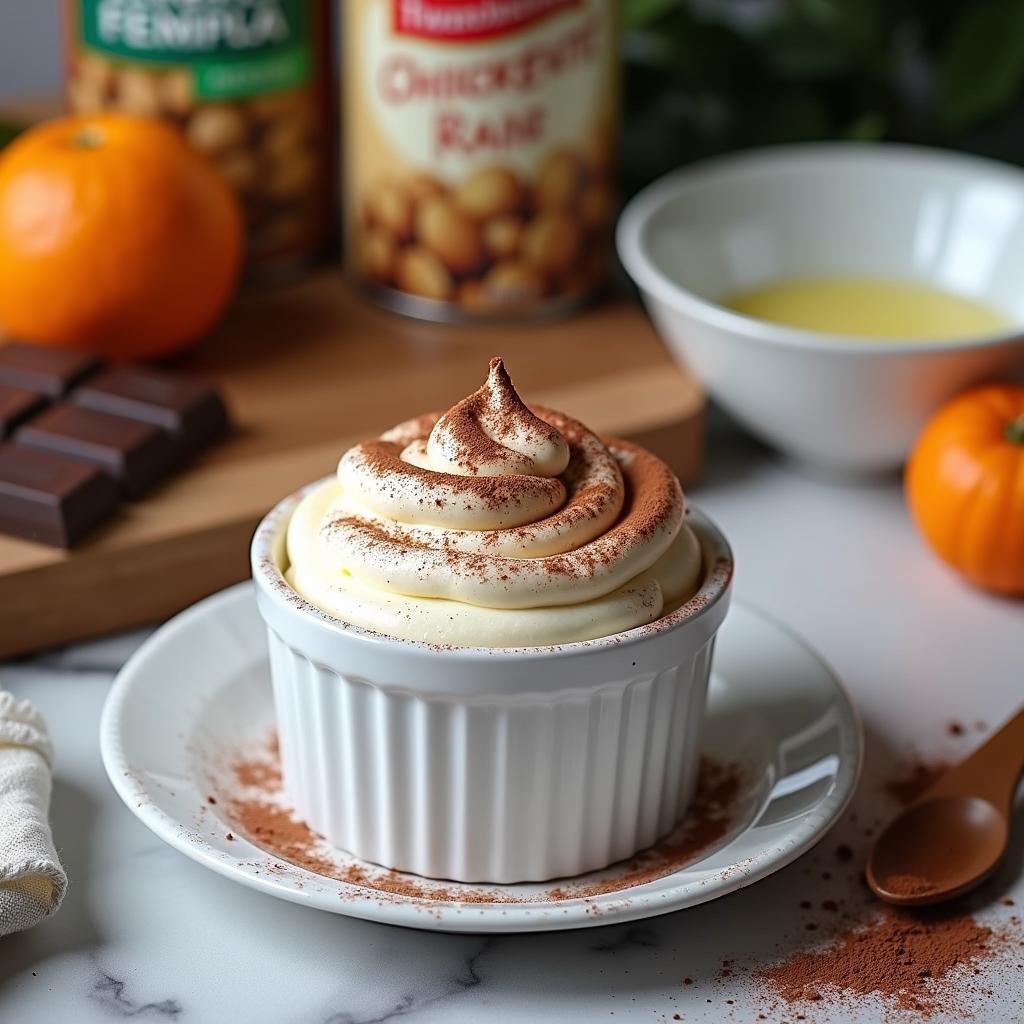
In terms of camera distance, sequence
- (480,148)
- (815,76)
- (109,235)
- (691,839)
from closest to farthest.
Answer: (691,839) → (109,235) → (480,148) → (815,76)

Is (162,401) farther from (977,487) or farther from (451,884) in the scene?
(977,487)

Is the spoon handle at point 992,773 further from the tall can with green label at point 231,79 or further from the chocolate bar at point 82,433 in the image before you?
the tall can with green label at point 231,79

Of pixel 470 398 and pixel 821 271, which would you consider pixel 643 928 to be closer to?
pixel 470 398

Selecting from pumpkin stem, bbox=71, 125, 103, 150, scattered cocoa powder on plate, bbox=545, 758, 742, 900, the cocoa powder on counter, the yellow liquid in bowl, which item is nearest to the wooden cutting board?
the yellow liquid in bowl

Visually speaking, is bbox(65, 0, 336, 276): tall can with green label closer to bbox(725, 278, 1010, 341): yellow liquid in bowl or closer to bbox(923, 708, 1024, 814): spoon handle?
bbox(725, 278, 1010, 341): yellow liquid in bowl

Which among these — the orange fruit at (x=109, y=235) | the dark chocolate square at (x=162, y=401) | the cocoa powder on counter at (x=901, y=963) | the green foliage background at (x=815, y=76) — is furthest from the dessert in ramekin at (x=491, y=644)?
the green foliage background at (x=815, y=76)

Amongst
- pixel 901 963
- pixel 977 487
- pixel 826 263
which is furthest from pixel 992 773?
pixel 826 263

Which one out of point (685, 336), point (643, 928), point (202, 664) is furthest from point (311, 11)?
point (643, 928)
